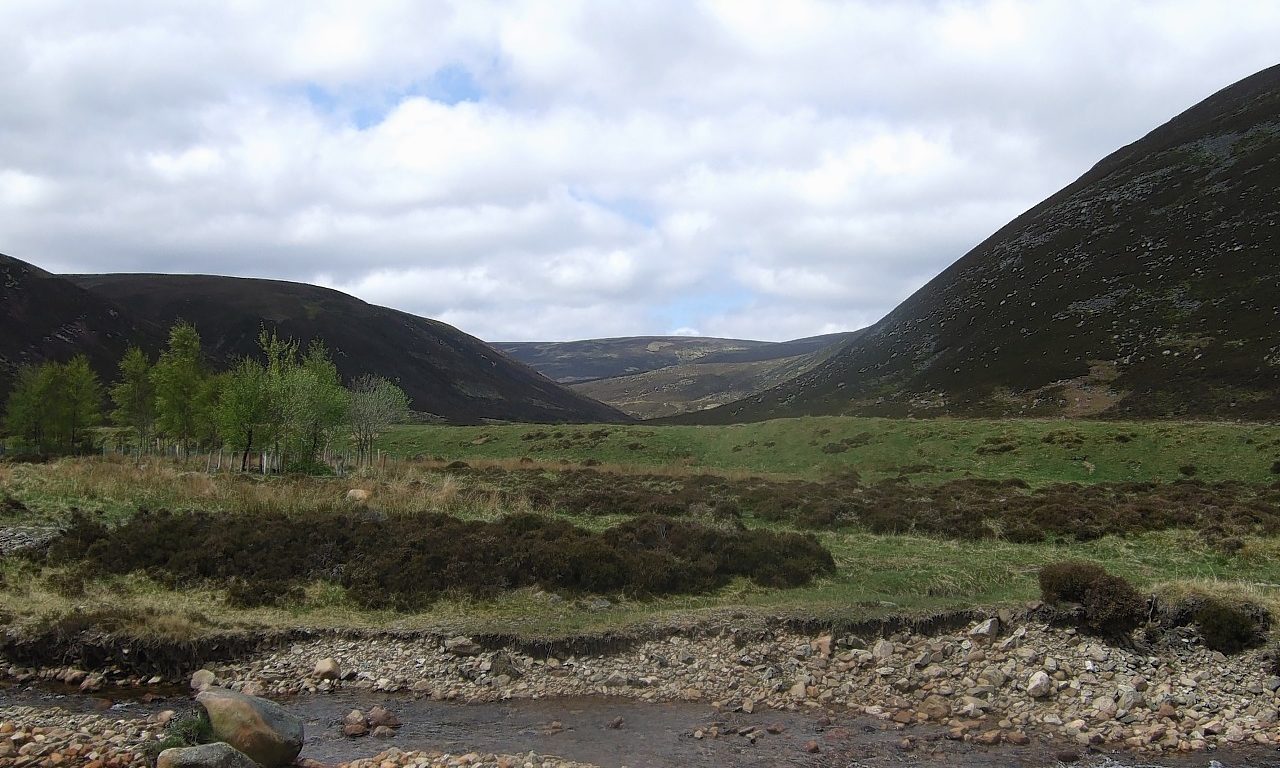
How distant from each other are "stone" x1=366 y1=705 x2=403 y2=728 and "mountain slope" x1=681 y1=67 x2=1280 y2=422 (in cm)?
6681

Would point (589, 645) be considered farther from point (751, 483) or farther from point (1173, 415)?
point (1173, 415)

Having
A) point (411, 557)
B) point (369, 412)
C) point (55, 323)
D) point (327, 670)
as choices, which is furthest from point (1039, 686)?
point (55, 323)

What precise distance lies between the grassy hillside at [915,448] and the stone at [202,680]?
42.1 meters

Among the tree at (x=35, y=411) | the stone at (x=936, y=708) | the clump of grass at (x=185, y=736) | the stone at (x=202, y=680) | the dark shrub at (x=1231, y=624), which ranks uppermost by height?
the tree at (x=35, y=411)

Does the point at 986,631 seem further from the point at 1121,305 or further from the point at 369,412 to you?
the point at 1121,305

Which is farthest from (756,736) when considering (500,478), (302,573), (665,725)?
(500,478)

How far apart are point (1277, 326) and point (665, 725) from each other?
82.9 meters

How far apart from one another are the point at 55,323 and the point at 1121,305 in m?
161

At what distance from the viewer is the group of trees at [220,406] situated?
4750 cm

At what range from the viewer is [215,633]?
56.7 ft

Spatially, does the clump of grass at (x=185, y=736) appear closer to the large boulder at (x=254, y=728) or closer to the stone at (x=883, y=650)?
the large boulder at (x=254, y=728)

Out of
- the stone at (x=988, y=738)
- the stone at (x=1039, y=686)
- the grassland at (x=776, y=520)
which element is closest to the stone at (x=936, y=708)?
the stone at (x=988, y=738)

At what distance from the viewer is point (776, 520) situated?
1364 inches

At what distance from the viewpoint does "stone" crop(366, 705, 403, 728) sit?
13.7 m
